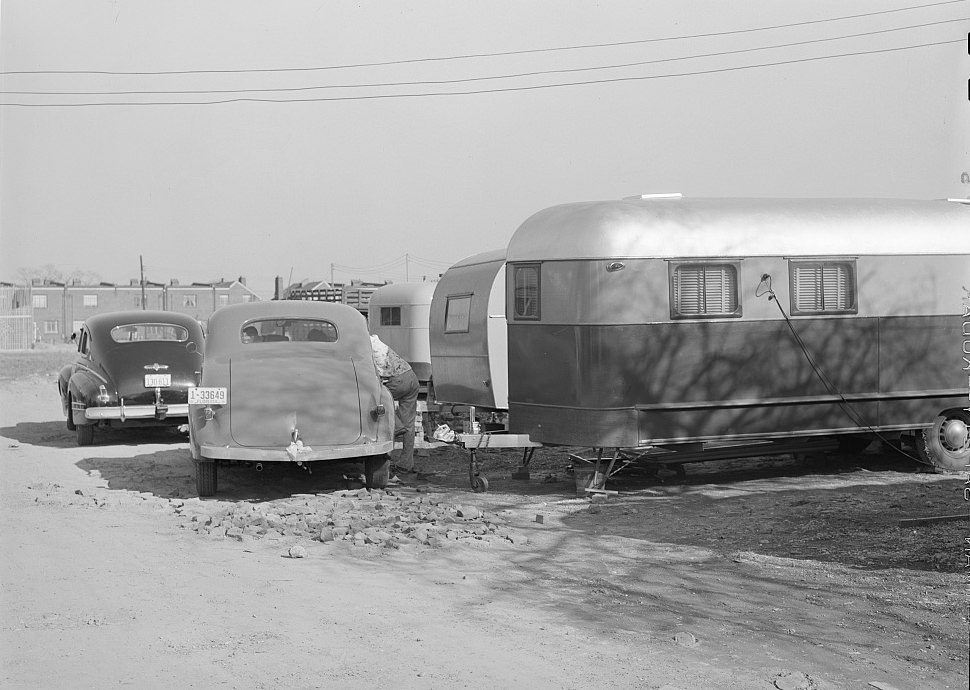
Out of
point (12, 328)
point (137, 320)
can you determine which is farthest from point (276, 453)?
point (12, 328)

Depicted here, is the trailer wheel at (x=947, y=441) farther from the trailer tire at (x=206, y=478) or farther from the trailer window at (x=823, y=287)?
the trailer tire at (x=206, y=478)

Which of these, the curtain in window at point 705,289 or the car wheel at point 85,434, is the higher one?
the curtain in window at point 705,289

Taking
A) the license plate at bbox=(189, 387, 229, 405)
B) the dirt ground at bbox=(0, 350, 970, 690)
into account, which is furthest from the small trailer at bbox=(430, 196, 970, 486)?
the license plate at bbox=(189, 387, 229, 405)

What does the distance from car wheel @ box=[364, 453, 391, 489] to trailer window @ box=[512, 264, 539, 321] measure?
79.2 inches

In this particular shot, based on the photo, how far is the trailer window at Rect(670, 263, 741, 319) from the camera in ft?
34.0

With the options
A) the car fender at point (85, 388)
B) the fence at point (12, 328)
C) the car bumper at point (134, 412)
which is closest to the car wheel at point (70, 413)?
the car fender at point (85, 388)

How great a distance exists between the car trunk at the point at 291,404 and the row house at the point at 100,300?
7816 centimetres

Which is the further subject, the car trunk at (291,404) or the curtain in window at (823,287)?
the curtain in window at (823,287)

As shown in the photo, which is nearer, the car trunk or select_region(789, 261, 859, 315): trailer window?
the car trunk

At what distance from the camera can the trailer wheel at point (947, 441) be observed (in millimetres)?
11570

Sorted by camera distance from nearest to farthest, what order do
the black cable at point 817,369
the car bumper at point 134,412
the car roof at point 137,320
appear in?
the black cable at point 817,369
the car bumper at point 134,412
the car roof at point 137,320

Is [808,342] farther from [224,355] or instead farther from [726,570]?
[224,355]

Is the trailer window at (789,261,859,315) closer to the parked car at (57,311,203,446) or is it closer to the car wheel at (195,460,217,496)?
the car wheel at (195,460,217,496)

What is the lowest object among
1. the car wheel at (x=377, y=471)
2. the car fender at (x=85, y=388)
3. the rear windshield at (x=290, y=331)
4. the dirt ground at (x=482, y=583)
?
the dirt ground at (x=482, y=583)
